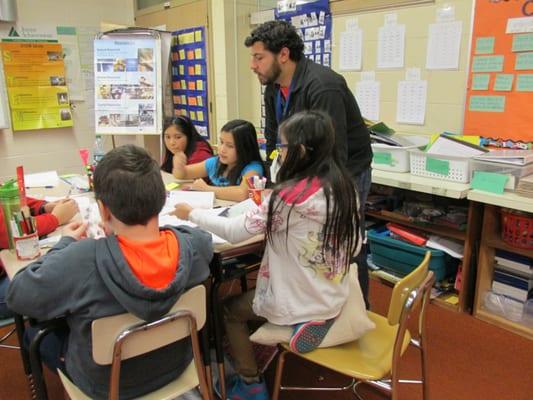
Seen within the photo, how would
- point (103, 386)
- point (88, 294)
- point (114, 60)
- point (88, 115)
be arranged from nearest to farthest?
point (88, 294) → point (103, 386) → point (114, 60) → point (88, 115)

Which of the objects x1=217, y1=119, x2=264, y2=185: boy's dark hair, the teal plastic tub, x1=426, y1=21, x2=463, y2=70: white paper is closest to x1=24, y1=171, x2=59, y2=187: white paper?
x1=217, y1=119, x2=264, y2=185: boy's dark hair

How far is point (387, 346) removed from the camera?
1.45 meters

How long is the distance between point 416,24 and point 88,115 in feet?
10.5

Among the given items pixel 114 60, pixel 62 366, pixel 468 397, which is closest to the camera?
pixel 62 366

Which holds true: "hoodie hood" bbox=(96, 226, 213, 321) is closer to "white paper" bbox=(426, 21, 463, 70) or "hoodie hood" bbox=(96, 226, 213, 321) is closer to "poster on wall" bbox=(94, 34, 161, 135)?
"white paper" bbox=(426, 21, 463, 70)

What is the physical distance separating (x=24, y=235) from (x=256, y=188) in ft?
2.91

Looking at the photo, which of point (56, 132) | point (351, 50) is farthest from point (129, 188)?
point (56, 132)

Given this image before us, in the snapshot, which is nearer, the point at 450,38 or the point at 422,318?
the point at 422,318

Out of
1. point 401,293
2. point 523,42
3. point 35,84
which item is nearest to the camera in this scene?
point 401,293

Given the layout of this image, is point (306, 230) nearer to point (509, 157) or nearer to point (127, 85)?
point (509, 157)

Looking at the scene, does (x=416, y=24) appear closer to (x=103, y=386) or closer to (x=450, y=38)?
(x=450, y=38)

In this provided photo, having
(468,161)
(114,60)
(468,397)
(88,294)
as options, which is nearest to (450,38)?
(468,161)

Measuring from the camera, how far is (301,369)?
201 centimetres

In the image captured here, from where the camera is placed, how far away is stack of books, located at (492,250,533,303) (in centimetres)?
227
